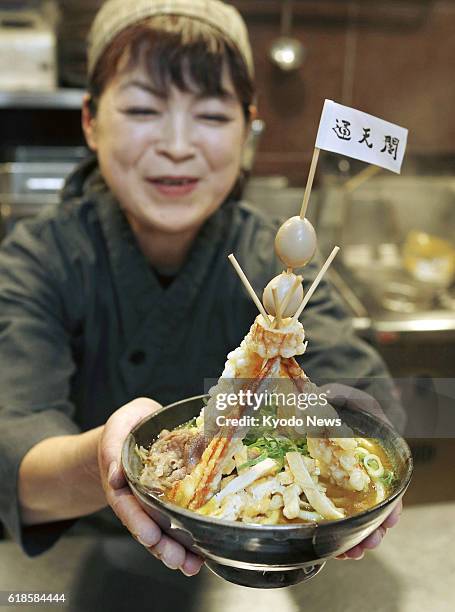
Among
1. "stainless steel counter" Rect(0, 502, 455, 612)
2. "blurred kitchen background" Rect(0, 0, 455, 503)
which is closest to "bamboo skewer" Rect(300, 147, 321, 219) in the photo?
"stainless steel counter" Rect(0, 502, 455, 612)

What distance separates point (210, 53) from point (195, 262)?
0.41 m

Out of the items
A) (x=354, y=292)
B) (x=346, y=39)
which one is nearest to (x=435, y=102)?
(x=346, y=39)

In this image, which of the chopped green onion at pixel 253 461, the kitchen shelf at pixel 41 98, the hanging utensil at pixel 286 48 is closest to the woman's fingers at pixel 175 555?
the chopped green onion at pixel 253 461

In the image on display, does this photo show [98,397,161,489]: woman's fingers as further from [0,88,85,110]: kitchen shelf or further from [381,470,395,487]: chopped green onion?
[0,88,85,110]: kitchen shelf

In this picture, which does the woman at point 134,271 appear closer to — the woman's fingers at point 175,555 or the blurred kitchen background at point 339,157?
the woman's fingers at point 175,555

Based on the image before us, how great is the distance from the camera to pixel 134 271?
142 cm

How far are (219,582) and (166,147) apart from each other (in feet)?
2.35

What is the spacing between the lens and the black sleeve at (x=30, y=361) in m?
1.10

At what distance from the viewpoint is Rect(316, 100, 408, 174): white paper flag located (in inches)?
27.0

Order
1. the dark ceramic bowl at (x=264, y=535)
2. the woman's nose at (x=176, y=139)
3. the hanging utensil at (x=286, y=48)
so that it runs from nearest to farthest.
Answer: the dark ceramic bowl at (x=264, y=535), the woman's nose at (x=176, y=139), the hanging utensil at (x=286, y=48)

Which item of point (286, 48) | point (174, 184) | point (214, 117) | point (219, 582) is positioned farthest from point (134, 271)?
point (286, 48)

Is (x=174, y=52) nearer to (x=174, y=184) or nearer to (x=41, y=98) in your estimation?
(x=174, y=184)

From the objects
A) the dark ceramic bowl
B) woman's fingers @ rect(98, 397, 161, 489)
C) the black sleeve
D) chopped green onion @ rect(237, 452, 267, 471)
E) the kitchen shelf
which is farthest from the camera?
the kitchen shelf

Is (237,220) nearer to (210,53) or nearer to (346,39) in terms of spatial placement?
(210,53)
